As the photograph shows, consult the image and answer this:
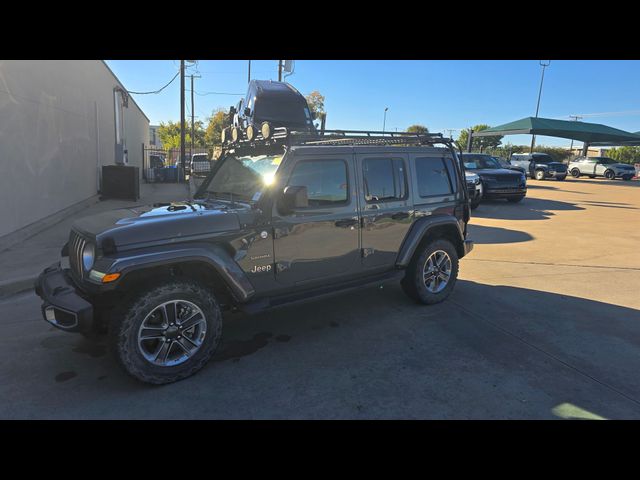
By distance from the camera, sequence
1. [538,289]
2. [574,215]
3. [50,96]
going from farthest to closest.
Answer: [574,215]
[50,96]
[538,289]

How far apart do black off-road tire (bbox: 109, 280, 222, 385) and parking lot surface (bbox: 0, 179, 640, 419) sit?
0.11 metres

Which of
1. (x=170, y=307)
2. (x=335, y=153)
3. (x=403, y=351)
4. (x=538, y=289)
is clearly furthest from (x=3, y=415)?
(x=538, y=289)

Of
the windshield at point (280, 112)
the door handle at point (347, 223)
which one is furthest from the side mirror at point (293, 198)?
the windshield at point (280, 112)

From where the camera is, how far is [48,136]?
879 cm

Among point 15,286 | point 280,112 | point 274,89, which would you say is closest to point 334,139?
point 15,286

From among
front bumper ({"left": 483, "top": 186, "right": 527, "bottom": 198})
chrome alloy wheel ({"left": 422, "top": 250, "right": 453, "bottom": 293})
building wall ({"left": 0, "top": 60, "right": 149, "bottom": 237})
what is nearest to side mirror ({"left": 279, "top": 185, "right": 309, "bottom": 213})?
chrome alloy wheel ({"left": 422, "top": 250, "right": 453, "bottom": 293})

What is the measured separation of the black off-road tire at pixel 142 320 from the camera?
292cm

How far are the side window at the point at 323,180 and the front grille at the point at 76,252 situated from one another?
1.83 meters

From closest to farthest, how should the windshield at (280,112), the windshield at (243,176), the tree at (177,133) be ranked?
the windshield at (243,176) → the windshield at (280,112) → the tree at (177,133)

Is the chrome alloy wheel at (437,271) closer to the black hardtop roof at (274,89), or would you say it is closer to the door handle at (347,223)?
the door handle at (347,223)

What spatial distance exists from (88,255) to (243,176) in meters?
1.63
